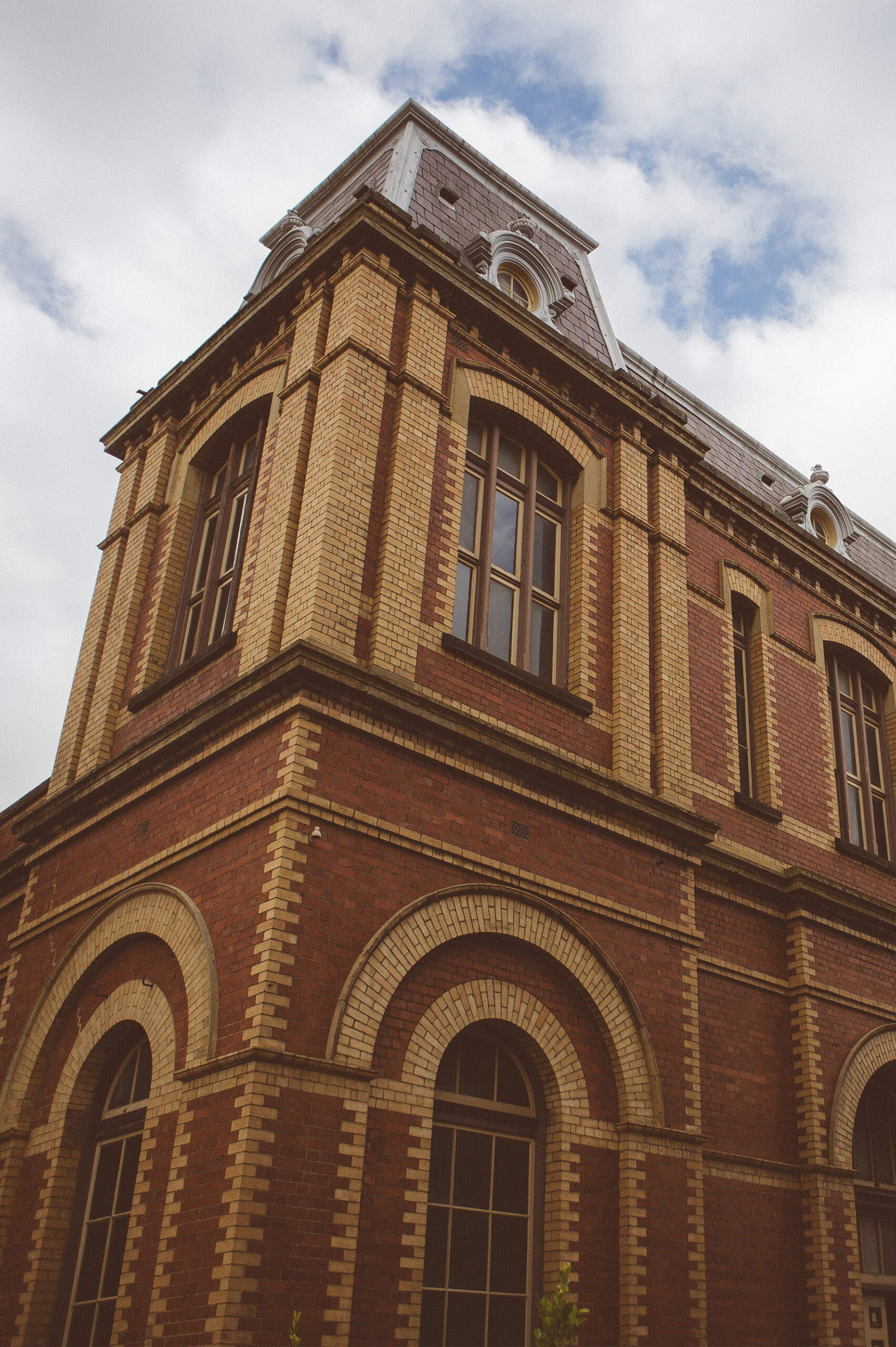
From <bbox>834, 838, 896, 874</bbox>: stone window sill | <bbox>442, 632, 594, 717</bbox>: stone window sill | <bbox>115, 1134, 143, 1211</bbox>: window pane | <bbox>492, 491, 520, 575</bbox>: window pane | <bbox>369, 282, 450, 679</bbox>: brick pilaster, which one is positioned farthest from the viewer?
<bbox>834, 838, 896, 874</bbox>: stone window sill

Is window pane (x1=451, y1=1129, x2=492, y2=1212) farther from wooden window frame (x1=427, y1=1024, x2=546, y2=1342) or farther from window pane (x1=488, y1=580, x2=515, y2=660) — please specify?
window pane (x1=488, y1=580, x2=515, y2=660)

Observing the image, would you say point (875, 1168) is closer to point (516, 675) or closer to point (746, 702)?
point (746, 702)

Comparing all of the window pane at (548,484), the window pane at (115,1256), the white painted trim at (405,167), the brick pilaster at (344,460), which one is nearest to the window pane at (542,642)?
A: the window pane at (548,484)

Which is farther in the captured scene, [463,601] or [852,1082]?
[852,1082]

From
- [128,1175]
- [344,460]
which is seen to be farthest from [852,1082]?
[344,460]

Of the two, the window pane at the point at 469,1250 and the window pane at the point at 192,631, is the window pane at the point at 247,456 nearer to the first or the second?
the window pane at the point at 192,631

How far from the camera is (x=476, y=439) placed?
1259 centimetres

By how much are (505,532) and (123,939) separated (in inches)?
216

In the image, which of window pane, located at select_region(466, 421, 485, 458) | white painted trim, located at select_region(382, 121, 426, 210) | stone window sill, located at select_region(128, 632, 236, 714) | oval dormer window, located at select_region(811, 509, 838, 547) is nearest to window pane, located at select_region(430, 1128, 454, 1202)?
stone window sill, located at select_region(128, 632, 236, 714)

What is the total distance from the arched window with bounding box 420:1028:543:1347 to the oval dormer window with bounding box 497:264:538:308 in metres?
8.84

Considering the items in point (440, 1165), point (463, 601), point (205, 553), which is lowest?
point (440, 1165)

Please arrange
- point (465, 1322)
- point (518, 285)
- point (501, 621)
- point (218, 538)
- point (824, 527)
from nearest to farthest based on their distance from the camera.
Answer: point (465, 1322)
point (501, 621)
point (218, 538)
point (518, 285)
point (824, 527)

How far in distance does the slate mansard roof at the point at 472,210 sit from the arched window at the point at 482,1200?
8.46 m

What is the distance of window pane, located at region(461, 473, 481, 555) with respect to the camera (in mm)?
11922
